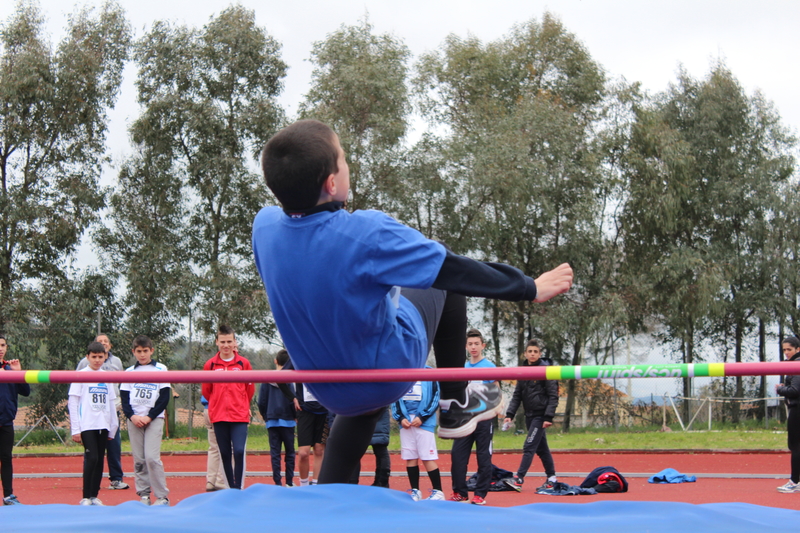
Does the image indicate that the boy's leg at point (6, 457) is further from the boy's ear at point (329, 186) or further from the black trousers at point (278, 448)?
the boy's ear at point (329, 186)

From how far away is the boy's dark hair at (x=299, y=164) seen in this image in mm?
2139

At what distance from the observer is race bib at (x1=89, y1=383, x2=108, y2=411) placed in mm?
7105

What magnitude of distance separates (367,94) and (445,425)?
1690cm

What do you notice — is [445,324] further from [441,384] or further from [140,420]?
[140,420]

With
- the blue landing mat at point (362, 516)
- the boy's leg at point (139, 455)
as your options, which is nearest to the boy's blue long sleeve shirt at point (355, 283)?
the blue landing mat at point (362, 516)

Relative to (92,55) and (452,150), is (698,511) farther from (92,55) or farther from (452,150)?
(92,55)

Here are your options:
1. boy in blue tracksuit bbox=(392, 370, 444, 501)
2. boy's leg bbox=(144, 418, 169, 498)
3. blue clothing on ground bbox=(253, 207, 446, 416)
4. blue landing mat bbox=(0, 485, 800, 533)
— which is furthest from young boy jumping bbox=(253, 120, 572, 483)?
boy's leg bbox=(144, 418, 169, 498)

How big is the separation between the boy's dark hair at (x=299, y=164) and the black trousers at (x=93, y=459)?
567 centimetres

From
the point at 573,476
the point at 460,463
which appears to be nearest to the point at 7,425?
the point at 460,463

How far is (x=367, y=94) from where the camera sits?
19031 mm

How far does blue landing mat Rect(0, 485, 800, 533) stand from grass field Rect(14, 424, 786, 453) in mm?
12163

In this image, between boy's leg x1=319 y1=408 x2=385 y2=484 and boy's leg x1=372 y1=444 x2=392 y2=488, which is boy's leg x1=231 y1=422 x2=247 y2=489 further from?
boy's leg x1=319 y1=408 x2=385 y2=484

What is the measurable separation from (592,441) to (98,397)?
35.1ft

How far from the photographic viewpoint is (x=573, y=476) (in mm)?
9406
